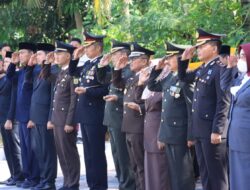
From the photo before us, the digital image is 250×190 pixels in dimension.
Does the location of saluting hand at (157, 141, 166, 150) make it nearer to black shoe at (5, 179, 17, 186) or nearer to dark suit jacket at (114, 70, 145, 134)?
dark suit jacket at (114, 70, 145, 134)

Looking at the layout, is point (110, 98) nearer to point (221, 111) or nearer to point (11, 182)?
point (221, 111)

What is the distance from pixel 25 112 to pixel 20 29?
30.8 ft

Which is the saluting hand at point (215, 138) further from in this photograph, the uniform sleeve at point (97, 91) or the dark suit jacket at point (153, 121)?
the uniform sleeve at point (97, 91)

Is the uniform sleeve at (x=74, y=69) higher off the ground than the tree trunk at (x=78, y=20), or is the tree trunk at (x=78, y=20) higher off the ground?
the tree trunk at (x=78, y=20)

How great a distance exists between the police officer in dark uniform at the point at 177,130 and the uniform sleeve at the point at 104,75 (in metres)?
1.59

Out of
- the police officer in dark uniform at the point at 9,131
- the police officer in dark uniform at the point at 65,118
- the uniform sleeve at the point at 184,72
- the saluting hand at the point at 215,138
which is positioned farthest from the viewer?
the police officer in dark uniform at the point at 9,131

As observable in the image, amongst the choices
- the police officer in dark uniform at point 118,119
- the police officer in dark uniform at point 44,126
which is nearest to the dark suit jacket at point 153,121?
the police officer in dark uniform at point 118,119

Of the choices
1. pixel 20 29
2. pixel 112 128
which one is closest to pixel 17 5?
pixel 20 29

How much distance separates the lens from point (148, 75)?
9.14m

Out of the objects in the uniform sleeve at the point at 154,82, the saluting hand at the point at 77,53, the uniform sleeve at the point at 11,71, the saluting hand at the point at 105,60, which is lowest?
the uniform sleeve at the point at 154,82

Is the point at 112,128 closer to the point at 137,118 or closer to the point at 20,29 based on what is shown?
the point at 137,118

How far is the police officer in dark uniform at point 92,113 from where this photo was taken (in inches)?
401

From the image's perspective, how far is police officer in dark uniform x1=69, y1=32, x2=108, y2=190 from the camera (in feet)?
33.4

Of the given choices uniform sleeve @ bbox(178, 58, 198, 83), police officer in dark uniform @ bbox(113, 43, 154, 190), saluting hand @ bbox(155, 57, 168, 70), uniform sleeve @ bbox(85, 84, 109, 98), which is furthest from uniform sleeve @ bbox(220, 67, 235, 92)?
uniform sleeve @ bbox(85, 84, 109, 98)
